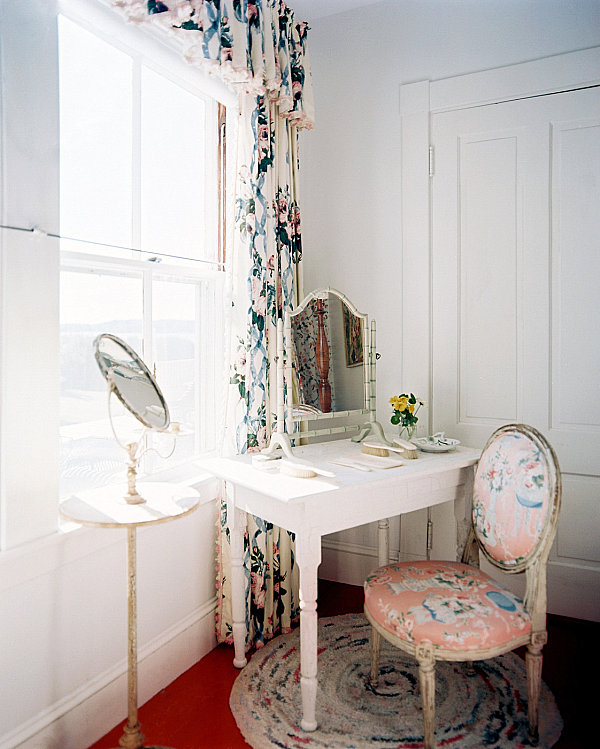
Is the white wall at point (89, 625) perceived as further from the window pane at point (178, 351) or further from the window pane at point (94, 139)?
the window pane at point (94, 139)

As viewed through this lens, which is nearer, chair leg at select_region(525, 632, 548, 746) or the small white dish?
chair leg at select_region(525, 632, 548, 746)

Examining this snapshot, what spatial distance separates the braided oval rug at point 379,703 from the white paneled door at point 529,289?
0.73 metres

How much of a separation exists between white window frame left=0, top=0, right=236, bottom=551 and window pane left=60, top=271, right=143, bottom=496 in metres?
0.15

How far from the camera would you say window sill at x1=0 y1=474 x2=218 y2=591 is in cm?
150

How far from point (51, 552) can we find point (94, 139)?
130 cm

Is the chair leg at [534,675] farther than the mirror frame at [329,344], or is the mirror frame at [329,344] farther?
the mirror frame at [329,344]

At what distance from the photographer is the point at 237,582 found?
2.22m

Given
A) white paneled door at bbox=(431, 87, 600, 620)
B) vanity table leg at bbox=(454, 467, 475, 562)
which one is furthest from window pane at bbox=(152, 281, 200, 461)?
white paneled door at bbox=(431, 87, 600, 620)

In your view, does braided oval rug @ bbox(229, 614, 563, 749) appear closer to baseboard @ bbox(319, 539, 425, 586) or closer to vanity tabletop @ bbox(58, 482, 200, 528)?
baseboard @ bbox(319, 539, 425, 586)

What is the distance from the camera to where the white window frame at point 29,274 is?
1496 mm

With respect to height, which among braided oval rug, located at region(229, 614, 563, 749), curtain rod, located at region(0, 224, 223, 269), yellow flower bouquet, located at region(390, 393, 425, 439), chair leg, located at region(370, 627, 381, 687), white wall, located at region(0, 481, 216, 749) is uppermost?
curtain rod, located at region(0, 224, 223, 269)

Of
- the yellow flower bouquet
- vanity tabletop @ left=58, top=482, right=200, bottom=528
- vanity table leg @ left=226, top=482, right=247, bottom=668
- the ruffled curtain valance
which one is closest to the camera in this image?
vanity tabletop @ left=58, top=482, right=200, bottom=528

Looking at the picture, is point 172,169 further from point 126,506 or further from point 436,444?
point 436,444

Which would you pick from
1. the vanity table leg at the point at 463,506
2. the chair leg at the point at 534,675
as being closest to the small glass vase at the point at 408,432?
the vanity table leg at the point at 463,506
